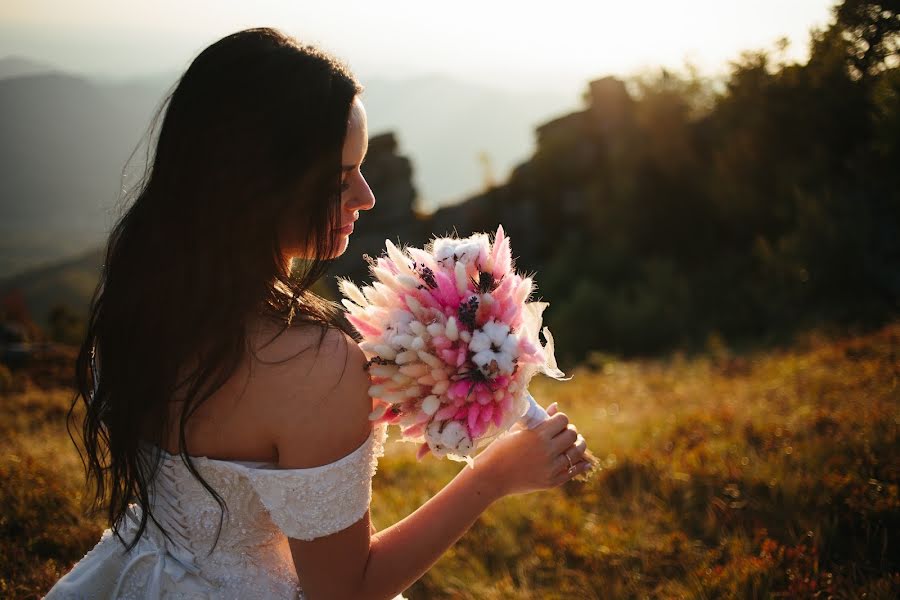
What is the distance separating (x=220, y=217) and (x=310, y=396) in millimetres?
474

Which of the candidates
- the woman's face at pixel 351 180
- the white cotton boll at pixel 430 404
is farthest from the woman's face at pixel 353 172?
the white cotton boll at pixel 430 404

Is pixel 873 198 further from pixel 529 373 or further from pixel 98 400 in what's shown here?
pixel 98 400

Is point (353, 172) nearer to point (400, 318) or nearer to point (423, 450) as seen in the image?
point (400, 318)

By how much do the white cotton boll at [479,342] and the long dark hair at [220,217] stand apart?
1.17 ft

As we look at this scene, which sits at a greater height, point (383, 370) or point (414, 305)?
point (414, 305)

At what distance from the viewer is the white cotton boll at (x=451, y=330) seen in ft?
4.85

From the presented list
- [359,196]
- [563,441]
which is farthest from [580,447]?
[359,196]

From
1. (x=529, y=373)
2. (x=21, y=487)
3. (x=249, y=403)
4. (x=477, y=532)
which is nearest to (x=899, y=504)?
(x=477, y=532)

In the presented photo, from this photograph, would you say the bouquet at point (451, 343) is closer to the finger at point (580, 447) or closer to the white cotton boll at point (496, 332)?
the white cotton boll at point (496, 332)

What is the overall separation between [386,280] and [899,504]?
2796 millimetres

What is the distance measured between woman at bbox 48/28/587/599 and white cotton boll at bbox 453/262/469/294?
0.31 metres

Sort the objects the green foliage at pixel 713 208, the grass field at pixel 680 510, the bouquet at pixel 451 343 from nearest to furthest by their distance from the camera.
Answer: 1. the bouquet at pixel 451 343
2. the grass field at pixel 680 510
3. the green foliage at pixel 713 208

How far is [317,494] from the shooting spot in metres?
1.42

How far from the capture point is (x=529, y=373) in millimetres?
1580
